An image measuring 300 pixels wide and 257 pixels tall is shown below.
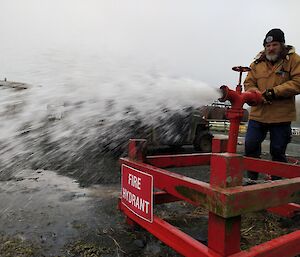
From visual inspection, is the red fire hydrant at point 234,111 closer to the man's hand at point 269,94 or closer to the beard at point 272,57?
the man's hand at point 269,94

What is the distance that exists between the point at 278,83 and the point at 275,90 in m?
0.30

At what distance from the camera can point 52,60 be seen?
2578 millimetres

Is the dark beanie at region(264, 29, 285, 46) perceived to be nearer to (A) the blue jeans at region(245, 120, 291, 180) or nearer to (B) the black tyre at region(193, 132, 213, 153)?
(A) the blue jeans at region(245, 120, 291, 180)

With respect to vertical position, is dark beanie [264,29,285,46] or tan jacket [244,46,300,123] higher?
dark beanie [264,29,285,46]

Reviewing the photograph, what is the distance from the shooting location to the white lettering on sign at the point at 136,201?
7.36 feet

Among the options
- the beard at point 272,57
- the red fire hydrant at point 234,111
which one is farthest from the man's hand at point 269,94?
the red fire hydrant at point 234,111

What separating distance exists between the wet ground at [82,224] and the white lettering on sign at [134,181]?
0.48 meters

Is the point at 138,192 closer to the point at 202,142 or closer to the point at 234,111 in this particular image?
the point at 234,111

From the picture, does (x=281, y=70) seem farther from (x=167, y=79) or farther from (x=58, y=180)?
(x=58, y=180)

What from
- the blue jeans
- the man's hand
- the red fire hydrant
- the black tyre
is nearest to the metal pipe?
the red fire hydrant

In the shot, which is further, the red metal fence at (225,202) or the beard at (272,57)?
the beard at (272,57)

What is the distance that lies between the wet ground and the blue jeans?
58 cm

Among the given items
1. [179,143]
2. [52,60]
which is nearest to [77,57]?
[52,60]

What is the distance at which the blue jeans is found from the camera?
10.7 ft
